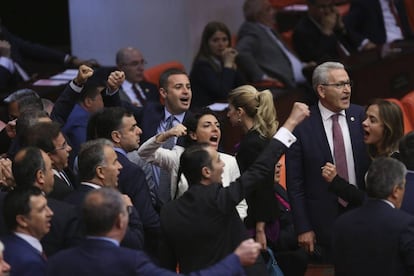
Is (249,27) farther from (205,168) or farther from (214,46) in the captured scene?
(205,168)

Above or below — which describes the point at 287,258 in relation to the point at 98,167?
below

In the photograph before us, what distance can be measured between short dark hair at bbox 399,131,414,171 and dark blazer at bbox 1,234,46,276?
6.34 ft

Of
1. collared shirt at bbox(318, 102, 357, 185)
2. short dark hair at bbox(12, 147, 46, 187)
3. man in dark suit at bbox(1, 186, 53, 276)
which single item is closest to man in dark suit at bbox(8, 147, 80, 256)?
short dark hair at bbox(12, 147, 46, 187)

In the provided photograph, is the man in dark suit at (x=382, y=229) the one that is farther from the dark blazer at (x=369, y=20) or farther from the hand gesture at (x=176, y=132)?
the dark blazer at (x=369, y=20)

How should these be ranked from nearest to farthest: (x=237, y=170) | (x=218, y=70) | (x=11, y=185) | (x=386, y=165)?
(x=386, y=165)
(x=11, y=185)
(x=237, y=170)
(x=218, y=70)

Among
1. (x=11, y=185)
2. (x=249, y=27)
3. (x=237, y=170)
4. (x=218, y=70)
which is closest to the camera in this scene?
(x=11, y=185)

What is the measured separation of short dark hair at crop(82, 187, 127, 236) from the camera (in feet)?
16.7

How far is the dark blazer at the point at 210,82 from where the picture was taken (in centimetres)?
948

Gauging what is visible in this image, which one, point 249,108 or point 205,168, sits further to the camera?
point 249,108

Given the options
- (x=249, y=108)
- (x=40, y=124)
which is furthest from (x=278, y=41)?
(x=40, y=124)

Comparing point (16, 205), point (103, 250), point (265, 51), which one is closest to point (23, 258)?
point (16, 205)

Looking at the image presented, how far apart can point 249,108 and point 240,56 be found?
3.08 metres

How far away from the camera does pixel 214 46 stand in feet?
31.5

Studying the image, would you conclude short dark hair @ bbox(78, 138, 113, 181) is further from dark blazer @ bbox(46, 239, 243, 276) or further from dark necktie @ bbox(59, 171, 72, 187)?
dark blazer @ bbox(46, 239, 243, 276)
